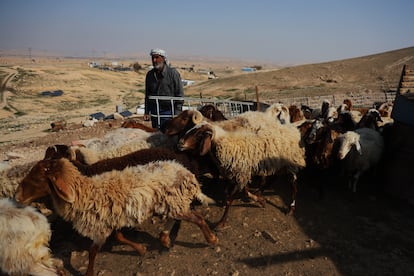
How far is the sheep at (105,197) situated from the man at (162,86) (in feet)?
10.7

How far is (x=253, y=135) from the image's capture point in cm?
587

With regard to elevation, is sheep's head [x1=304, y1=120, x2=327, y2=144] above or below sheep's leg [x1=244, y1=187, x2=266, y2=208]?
above

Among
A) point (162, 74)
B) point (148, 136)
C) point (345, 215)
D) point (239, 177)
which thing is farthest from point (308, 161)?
point (162, 74)

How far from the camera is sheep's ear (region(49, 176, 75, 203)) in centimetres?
411

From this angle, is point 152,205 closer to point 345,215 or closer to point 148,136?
point 148,136

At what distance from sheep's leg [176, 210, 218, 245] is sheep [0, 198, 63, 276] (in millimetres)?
1809

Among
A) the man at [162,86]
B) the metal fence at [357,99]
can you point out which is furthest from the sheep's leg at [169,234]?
the metal fence at [357,99]

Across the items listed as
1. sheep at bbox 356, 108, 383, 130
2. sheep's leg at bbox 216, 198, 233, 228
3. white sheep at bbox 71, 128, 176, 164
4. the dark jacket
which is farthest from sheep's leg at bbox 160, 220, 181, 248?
sheep at bbox 356, 108, 383, 130

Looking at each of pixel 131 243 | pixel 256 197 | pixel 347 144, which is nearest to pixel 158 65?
pixel 256 197

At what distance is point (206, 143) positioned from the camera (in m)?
5.39

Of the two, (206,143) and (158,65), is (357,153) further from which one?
(158,65)

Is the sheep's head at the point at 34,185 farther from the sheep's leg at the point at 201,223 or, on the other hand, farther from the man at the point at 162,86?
the man at the point at 162,86

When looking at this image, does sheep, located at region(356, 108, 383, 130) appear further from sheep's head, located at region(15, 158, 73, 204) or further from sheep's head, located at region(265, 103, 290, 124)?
sheep's head, located at region(15, 158, 73, 204)

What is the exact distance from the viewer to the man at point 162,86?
7.07 meters
